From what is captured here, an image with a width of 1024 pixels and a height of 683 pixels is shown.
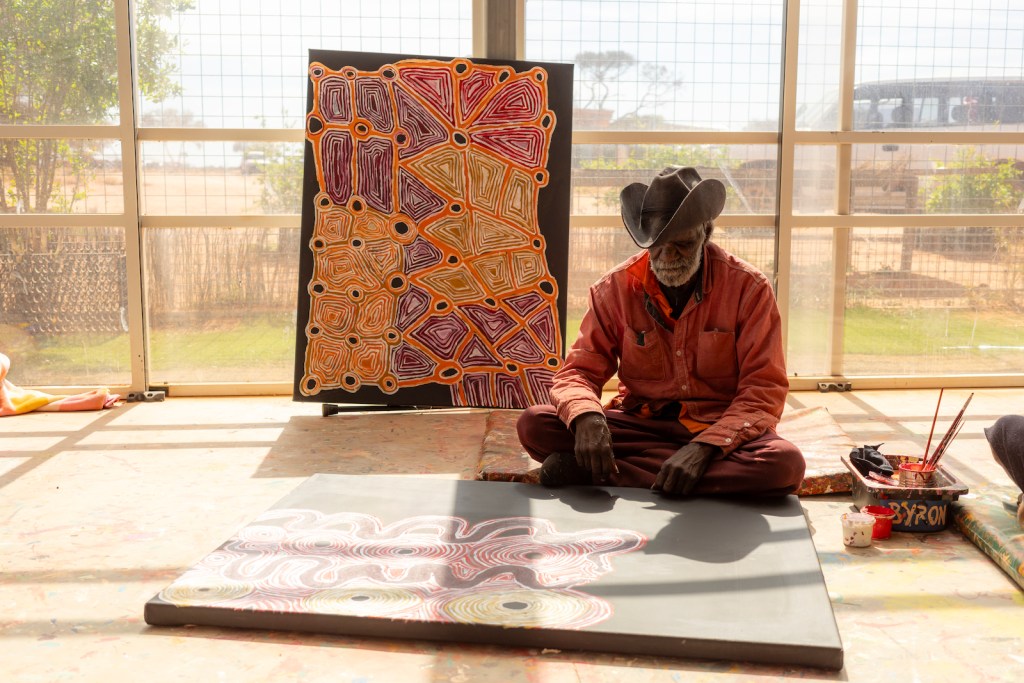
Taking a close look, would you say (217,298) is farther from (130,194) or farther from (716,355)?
(716,355)

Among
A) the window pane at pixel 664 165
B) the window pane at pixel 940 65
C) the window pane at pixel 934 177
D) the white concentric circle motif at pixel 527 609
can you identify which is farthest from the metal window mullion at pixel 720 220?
the white concentric circle motif at pixel 527 609

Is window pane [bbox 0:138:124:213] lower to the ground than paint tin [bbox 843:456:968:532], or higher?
higher

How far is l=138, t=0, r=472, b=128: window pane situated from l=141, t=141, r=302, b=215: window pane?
14 cm

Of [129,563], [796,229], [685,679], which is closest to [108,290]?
[129,563]

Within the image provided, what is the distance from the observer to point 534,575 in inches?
110

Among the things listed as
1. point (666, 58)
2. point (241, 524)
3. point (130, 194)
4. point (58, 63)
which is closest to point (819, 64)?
point (666, 58)

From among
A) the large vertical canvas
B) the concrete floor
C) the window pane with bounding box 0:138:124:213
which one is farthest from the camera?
the window pane with bounding box 0:138:124:213

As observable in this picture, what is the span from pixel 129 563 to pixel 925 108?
5010mm

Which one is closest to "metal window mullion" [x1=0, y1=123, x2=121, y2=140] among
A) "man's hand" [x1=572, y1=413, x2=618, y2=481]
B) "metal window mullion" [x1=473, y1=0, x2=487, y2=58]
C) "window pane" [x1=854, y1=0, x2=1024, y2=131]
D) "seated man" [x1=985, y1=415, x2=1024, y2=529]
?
"metal window mullion" [x1=473, y1=0, x2=487, y2=58]

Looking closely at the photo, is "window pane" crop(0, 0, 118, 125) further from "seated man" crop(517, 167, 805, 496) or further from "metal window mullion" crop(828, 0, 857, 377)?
"metal window mullion" crop(828, 0, 857, 377)

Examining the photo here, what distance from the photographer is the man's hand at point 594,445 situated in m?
3.38

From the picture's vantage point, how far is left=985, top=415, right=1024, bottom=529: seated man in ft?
10.2

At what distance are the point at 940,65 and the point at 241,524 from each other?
15.6ft

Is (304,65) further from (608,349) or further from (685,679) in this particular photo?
(685,679)
